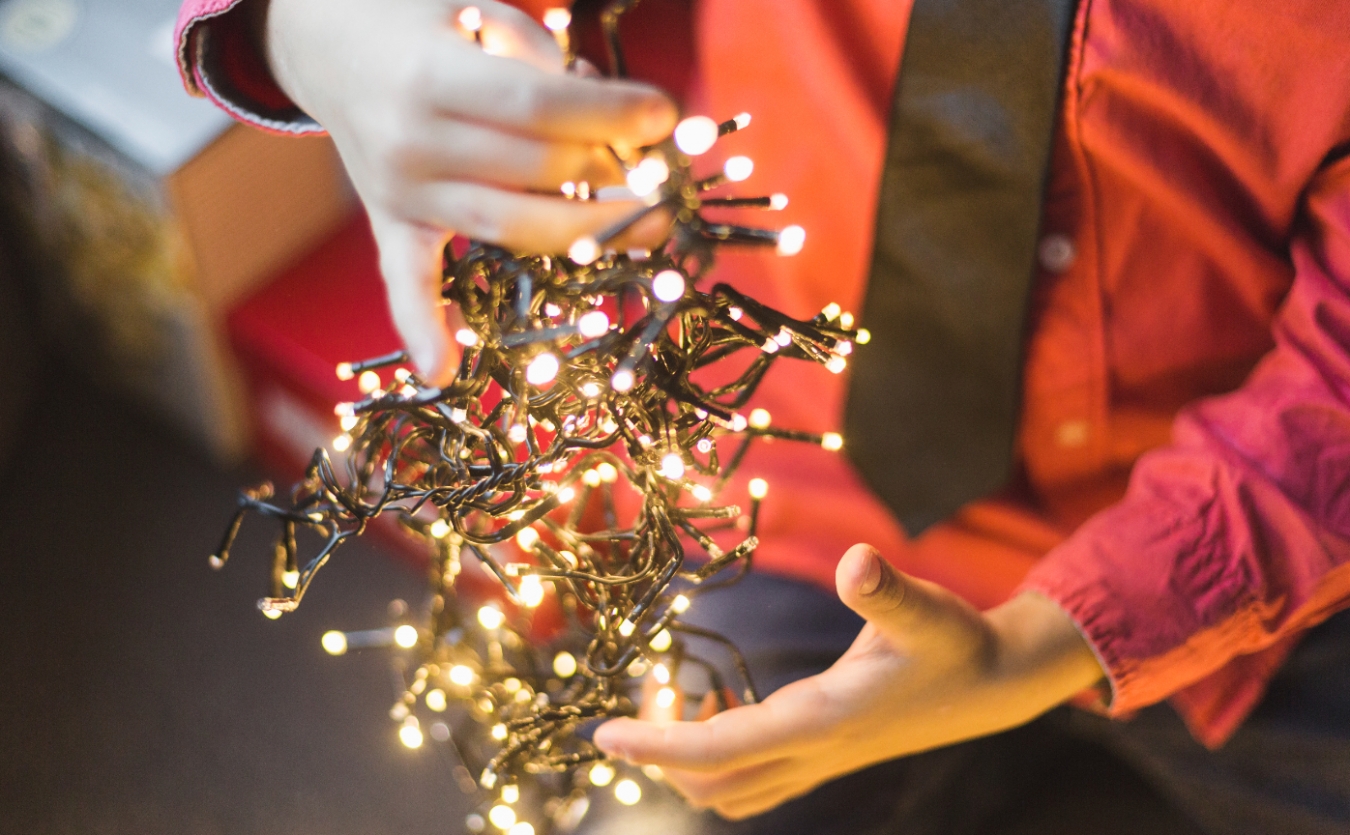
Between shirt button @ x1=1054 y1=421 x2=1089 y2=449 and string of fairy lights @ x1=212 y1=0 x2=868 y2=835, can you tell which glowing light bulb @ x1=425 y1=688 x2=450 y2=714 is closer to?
string of fairy lights @ x1=212 y1=0 x2=868 y2=835

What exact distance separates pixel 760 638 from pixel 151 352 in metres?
0.78

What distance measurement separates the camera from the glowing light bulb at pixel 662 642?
512 mm

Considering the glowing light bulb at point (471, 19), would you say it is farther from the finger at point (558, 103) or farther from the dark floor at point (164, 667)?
the dark floor at point (164, 667)

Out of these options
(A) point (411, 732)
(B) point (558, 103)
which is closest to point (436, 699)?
(A) point (411, 732)

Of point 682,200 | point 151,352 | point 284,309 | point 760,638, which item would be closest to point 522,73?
point 682,200

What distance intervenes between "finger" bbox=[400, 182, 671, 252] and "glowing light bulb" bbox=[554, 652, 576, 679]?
25 cm

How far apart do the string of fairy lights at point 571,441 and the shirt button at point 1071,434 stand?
26 cm

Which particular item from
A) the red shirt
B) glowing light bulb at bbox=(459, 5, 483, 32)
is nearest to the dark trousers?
the red shirt

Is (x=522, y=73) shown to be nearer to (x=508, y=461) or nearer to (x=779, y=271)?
(x=508, y=461)

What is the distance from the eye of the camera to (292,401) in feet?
3.38

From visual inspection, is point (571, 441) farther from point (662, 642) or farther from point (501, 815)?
point (501, 815)

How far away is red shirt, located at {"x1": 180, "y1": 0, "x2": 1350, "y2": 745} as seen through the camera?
21.8 inches

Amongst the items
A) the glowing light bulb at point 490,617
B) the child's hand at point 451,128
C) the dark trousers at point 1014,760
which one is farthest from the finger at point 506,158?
the dark trousers at point 1014,760

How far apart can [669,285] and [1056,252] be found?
1.24ft
